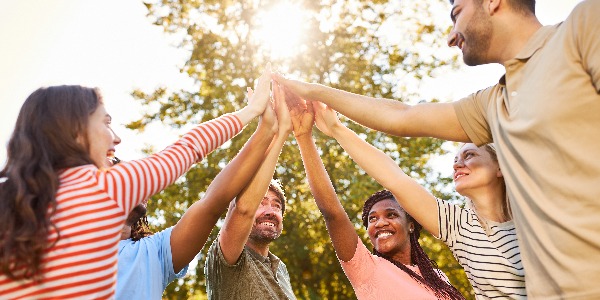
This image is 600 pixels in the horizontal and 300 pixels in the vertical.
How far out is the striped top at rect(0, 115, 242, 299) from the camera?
6.50 feet

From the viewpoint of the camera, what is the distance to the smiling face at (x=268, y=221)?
408cm

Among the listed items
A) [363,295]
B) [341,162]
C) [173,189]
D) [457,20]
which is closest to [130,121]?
[173,189]

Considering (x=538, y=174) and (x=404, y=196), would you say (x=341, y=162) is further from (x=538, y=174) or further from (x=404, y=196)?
(x=538, y=174)

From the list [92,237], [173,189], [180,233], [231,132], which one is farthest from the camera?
[173,189]

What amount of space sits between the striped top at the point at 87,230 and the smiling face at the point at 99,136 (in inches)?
5.2

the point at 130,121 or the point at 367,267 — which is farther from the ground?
the point at 130,121

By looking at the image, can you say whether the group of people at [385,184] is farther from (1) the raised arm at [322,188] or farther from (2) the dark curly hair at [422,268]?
(2) the dark curly hair at [422,268]

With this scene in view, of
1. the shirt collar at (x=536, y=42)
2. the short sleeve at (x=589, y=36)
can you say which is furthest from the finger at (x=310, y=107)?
the short sleeve at (x=589, y=36)

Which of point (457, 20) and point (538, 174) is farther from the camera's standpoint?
point (457, 20)

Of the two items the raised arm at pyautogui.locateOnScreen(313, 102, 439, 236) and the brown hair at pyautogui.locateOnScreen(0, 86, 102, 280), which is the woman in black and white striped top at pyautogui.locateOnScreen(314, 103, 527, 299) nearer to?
the raised arm at pyautogui.locateOnScreen(313, 102, 439, 236)

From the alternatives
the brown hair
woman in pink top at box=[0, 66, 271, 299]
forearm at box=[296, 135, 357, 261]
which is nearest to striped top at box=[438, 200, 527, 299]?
forearm at box=[296, 135, 357, 261]

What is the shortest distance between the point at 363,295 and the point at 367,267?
0.19 m

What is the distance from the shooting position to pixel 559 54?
2.07 meters

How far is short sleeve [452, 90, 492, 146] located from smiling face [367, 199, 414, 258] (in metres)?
1.69
